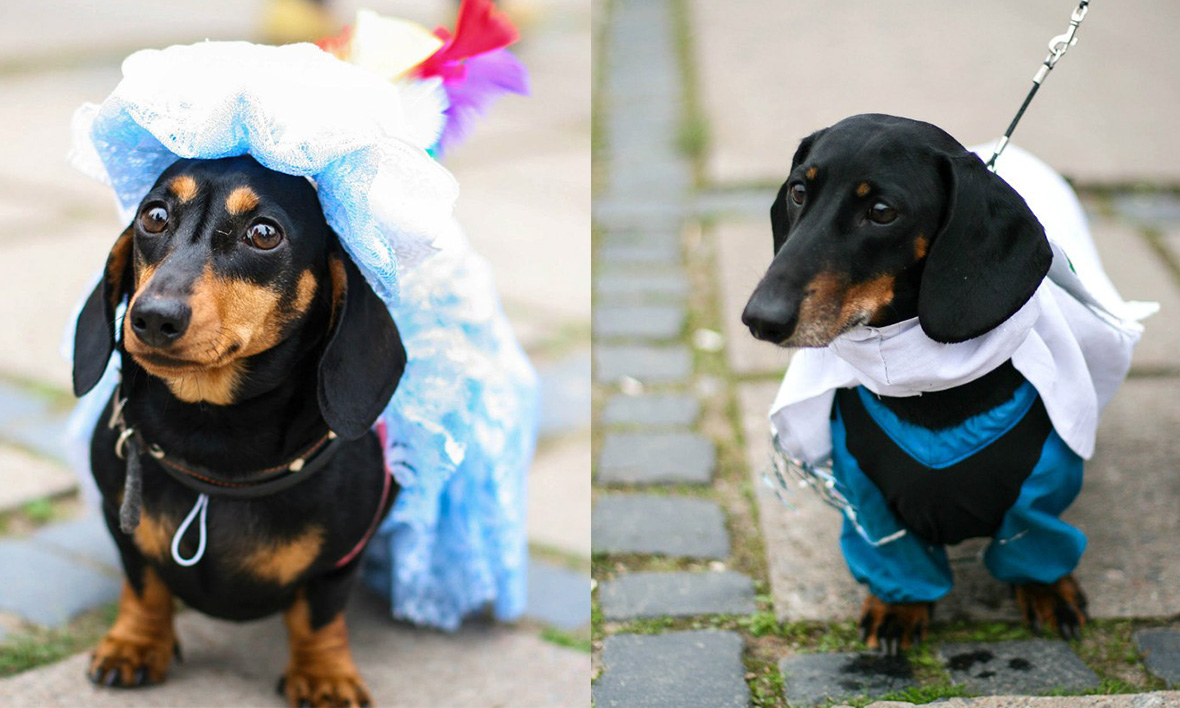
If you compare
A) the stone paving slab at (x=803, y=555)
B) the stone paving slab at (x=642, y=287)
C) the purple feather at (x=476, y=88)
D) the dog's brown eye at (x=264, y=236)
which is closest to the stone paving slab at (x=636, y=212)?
the stone paving slab at (x=642, y=287)

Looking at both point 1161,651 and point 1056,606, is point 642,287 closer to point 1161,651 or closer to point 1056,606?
point 1056,606

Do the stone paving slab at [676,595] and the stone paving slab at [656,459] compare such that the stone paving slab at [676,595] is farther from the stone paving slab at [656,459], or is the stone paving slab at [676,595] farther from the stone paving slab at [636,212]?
the stone paving slab at [636,212]

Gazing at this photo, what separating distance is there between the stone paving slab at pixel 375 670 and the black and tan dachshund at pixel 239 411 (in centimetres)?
8

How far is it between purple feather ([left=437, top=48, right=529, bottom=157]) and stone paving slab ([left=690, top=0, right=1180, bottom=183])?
2.73 m

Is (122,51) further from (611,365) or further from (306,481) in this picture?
(306,481)

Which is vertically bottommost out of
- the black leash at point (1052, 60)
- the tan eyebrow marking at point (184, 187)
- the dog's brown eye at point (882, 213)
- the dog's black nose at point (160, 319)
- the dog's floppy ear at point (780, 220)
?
the dog's black nose at point (160, 319)

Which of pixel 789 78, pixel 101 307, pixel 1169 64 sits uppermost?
pixel 101 307

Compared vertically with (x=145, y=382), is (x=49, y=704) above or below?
below

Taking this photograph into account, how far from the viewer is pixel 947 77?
614 cm

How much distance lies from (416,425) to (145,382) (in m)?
0.54

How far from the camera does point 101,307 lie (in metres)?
2.40

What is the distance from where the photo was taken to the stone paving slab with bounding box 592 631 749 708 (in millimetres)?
2396

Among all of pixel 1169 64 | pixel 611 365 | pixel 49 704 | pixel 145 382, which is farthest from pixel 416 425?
pixel 1169 64

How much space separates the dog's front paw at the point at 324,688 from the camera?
2.57 m
